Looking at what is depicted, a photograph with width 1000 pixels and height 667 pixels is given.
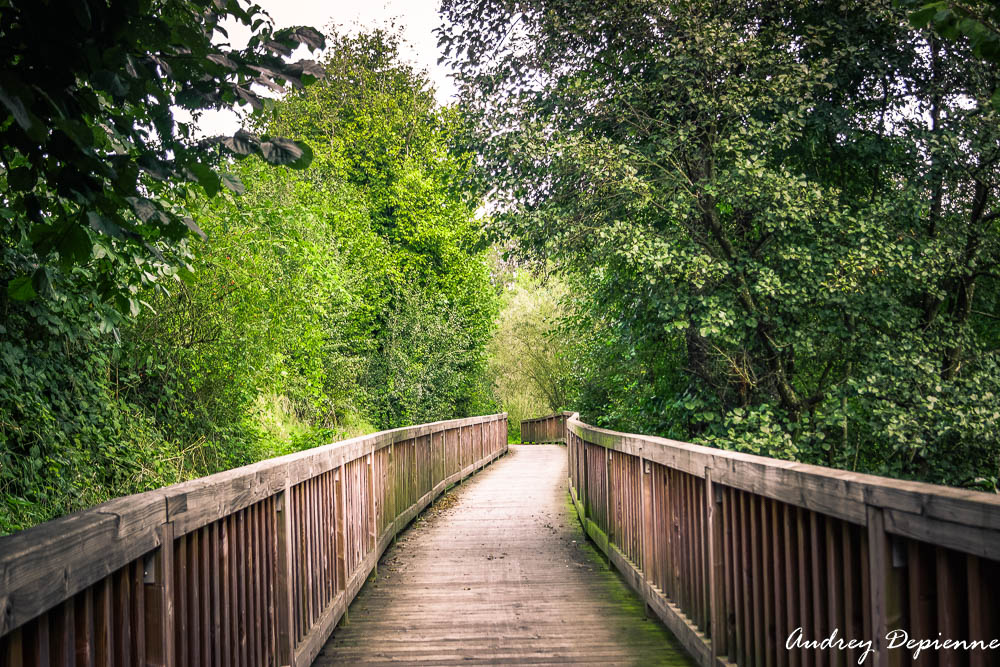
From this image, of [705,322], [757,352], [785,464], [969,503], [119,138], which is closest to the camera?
[969,503]

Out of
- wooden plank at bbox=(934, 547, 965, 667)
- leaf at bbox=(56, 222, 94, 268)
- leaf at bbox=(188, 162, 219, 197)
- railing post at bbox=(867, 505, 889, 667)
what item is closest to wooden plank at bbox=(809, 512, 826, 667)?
railing post at bbox=(867, 505, 889, 667)

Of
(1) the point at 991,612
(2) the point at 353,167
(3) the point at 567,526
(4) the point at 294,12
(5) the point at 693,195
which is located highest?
(4) the point at 294,12

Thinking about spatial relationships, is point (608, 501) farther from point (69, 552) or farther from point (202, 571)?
point (69, 552)

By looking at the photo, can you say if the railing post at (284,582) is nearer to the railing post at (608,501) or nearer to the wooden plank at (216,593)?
the wooden plank at (216,593)

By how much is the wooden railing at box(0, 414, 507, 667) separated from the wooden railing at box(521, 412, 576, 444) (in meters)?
26.2

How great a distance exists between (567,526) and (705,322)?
314 cm

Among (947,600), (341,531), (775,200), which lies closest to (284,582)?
(341,531)

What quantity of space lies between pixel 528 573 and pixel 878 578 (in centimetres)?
475

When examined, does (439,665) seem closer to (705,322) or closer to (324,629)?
(324,629)

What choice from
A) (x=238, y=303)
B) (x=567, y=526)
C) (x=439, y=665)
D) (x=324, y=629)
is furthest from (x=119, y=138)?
(x=567, y=526)

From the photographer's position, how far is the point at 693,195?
8.24 metres

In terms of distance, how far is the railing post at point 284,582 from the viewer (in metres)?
3.73

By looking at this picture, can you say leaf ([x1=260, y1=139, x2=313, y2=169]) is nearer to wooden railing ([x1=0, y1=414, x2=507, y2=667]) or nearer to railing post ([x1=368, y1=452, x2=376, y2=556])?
wooden railing ([x1=0, y1=414, x2=507, y2=667])

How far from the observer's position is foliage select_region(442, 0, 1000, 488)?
25.3 feet
